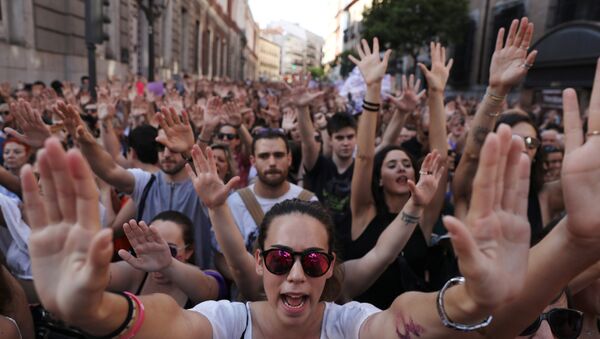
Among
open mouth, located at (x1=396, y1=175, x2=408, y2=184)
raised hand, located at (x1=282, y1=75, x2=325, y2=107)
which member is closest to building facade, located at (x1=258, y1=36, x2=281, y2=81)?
raised hand, located at (x1=282, y1=75, x2=325, y2=107)

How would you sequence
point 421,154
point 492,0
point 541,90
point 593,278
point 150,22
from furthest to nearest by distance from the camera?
point 492,0 < point 541,90 < point 150,22 < point 421,154 < point 593,278

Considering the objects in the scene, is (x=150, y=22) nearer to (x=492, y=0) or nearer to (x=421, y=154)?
(x=421, y=154)

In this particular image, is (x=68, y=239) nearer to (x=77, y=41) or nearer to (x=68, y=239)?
(x=68, y=239)

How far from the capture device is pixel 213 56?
46.5m

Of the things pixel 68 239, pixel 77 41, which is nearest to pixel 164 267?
pixel 68 239

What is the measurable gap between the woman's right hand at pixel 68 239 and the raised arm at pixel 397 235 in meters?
1.40

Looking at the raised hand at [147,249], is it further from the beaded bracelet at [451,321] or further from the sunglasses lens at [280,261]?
the beaded bracelet at [451,321]

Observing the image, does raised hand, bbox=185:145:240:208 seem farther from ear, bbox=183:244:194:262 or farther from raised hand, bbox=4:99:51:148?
raised hand, bbox=4:99:51:148

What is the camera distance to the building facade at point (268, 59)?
114875 millimetres

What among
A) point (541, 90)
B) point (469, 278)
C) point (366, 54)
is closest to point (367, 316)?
point (469, 278)

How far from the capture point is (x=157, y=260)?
187cm

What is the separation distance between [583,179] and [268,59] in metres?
127

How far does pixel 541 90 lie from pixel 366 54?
14.5m

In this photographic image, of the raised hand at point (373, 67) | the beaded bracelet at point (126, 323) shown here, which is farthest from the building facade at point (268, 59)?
the beaded bracelet at point (126, 323)
